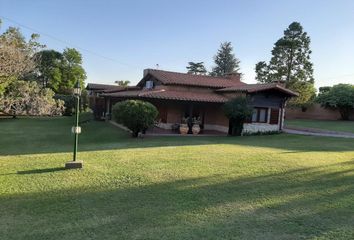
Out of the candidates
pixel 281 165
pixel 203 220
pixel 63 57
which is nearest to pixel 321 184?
pixel 281 165

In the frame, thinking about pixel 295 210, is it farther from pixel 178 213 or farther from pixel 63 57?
pixel 63 57

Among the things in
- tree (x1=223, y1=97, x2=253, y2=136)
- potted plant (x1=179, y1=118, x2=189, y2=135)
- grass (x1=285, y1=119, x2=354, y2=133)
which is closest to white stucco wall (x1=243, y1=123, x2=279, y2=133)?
tree (x1=223, y1=97, x2=253, y2=136)

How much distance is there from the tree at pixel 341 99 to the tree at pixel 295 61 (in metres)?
1.95

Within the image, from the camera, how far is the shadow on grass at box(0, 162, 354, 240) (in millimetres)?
4957

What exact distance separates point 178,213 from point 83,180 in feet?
10.3

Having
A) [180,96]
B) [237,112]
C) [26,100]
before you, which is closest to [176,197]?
[237,112]

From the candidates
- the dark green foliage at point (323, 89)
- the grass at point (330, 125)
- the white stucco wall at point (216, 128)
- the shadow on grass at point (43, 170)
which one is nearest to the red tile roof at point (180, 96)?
the white stucco wall at point (216, 128)

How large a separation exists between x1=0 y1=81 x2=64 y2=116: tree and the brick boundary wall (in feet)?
92.7

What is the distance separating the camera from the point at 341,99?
34.1m

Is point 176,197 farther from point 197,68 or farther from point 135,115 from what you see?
point 197,68

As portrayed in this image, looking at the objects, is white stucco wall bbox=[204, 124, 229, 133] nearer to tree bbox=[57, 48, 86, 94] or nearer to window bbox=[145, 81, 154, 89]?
window bbox=[145, 81, 154, 89]

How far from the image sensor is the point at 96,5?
1877 centimetres

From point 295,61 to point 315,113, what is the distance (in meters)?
6.75

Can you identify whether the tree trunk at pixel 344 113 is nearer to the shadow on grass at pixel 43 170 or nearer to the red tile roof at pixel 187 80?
the red tile roof at pixel 187 80
